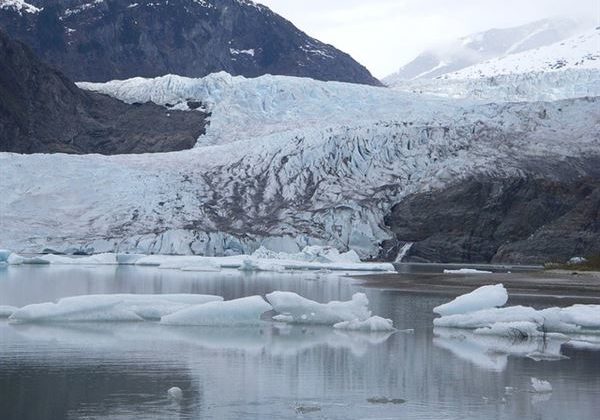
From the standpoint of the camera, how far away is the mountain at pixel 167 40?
93.0m

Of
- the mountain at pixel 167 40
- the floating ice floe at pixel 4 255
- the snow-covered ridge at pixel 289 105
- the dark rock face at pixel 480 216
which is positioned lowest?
the floating ice floe at pixel 4 255

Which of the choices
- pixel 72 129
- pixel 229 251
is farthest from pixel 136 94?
pixel 229 251

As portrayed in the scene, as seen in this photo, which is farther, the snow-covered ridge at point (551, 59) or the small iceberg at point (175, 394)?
the snow-covered ridge at point (551, 59)

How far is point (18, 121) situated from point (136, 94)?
324 inches

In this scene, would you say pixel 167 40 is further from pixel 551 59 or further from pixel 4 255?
pixel 4 255

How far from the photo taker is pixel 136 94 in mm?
64875

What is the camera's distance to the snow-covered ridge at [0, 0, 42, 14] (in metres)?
94.9

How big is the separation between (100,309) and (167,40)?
8709 centimetres

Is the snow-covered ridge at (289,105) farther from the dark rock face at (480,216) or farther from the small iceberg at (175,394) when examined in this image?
the small iceberg at (175,394)

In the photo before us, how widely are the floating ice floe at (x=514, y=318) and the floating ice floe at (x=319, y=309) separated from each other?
118cm

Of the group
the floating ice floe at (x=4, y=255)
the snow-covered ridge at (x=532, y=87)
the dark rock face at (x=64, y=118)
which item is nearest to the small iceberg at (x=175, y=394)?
the floating ice floe at (x=4, y=255)

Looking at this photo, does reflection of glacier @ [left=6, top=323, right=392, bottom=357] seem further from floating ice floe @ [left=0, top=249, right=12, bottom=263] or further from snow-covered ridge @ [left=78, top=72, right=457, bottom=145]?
snow-covered ridge @ [left=78, top=72, right=457, bottom=145]

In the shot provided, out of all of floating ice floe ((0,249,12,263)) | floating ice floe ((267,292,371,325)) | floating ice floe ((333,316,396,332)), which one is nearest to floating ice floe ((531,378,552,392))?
floating ice floe ((333,316,396,332))

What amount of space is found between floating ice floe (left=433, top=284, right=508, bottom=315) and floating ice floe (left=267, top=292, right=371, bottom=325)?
1.49 metres
